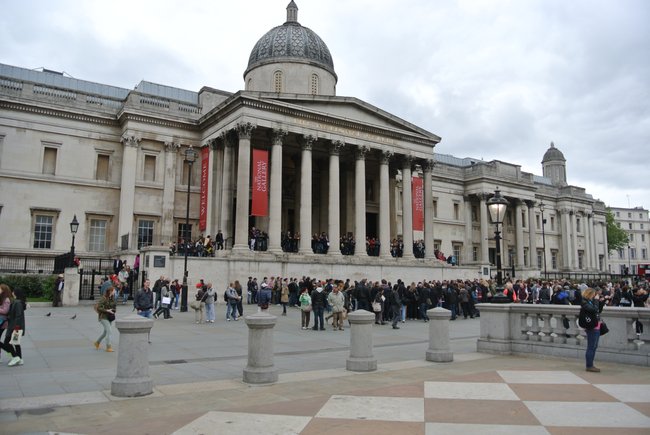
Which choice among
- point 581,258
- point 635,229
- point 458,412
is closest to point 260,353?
point 458,412

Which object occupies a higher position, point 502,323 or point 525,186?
point 525,186

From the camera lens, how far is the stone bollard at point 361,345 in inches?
408

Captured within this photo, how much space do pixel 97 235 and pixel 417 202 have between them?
22.5 m

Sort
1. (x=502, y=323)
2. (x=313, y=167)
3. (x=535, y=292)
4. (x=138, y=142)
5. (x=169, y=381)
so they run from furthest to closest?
(x=313, y=167) → (x=138, y=142) → (x=535, y=292) → (x=502, y=323) → (x=169, y=381)

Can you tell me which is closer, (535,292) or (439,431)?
(439,431)

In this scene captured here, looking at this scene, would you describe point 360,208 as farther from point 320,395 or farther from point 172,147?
point 320,395

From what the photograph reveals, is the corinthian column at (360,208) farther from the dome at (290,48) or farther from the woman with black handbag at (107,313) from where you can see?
the woman with black handbag at (107,313)

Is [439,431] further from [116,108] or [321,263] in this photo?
[116,108]

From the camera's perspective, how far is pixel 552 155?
7306 centimetres

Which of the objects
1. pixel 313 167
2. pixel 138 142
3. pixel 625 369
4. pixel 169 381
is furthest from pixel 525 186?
pixel 169 381

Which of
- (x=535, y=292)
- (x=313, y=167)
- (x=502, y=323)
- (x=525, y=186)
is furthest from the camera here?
(x=525, y=186)

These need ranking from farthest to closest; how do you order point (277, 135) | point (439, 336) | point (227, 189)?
point (227, 189) → point (277, 135) → point (439, 336)

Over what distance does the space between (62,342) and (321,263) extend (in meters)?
19.0

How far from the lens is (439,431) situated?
612 cm
